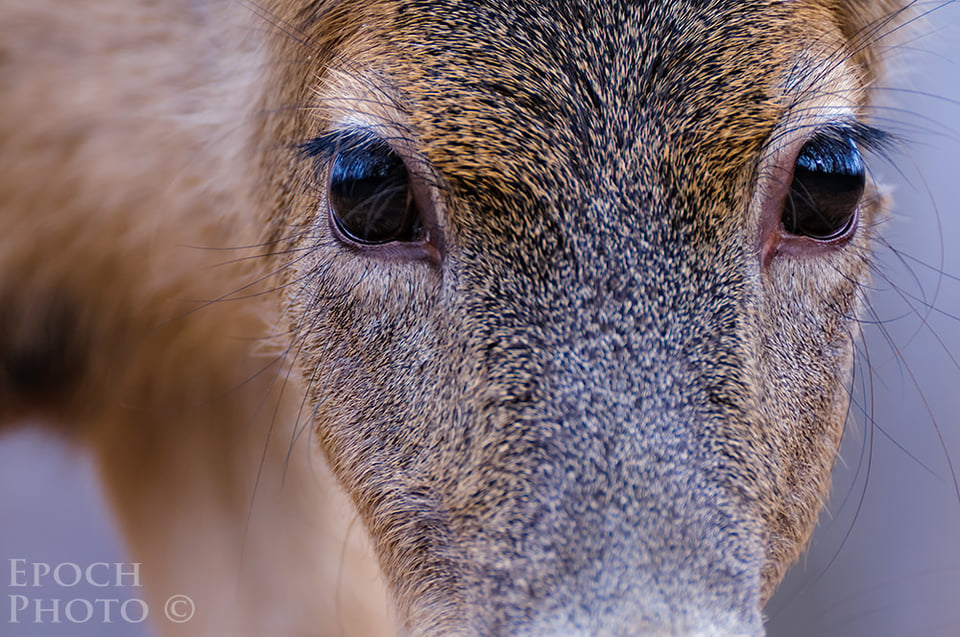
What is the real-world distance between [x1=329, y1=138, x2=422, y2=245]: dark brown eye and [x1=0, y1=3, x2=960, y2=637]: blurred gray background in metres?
2.20

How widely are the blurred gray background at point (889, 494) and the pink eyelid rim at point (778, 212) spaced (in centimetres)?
167

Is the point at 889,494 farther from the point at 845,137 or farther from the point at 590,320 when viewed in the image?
the point at 590,320

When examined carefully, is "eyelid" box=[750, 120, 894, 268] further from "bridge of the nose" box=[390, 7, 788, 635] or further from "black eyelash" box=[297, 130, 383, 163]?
"black eyelash" box=[297, 130, 383, 163]

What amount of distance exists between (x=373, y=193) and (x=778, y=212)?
82 cm

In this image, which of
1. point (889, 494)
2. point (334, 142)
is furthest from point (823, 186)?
point (889, 494)

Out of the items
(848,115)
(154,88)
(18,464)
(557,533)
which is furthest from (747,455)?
(18,464)

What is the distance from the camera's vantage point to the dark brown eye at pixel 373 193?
2.19m

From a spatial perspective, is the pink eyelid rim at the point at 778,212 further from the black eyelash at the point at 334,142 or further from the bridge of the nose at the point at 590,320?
the black eyelash at the point at 334,142

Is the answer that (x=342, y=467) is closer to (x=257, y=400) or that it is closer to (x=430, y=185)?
(x=430, y=185)

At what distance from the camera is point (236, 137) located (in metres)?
2.91

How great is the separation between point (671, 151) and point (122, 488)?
285 centimetres

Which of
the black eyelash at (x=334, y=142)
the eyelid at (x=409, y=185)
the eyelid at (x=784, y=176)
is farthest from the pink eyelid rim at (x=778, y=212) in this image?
the black eyelash at (x=334, y=142)

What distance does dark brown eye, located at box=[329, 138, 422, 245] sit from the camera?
219 centimetres

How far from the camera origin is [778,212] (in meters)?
2.22
